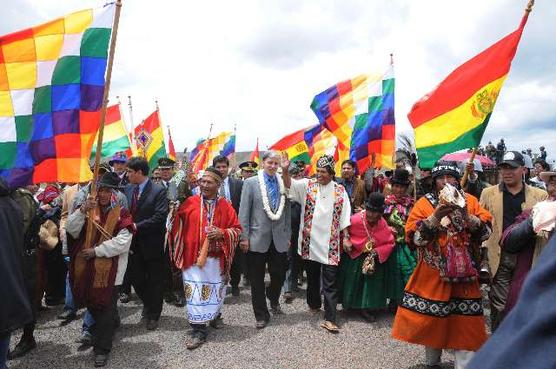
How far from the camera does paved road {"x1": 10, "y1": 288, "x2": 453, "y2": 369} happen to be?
406 cm

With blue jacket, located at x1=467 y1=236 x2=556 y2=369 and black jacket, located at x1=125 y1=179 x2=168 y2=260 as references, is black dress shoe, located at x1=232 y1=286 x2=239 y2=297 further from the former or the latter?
blue jacket, located at x1=467 y1=236 x2=556 y2=369

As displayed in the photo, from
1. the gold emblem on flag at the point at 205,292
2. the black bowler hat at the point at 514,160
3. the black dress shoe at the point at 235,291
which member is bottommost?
the black dress shoe at the point at 235,291

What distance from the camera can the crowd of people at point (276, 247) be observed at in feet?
11.0

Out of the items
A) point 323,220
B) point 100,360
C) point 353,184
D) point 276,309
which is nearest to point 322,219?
point 323,220

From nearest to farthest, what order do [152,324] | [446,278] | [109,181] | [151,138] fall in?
1. [446,278]
2. [109,181]
3. [152,324]
4. [151,138]

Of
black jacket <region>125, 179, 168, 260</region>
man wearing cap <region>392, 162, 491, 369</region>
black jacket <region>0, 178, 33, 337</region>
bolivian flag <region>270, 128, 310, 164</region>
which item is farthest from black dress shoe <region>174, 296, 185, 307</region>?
bolivian flag <region>270, 128, 310, 164</region>

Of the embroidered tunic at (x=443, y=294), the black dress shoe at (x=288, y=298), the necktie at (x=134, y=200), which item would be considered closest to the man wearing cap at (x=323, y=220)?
the black dress shoe at (x=288, y=298)

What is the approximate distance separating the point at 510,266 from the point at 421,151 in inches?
48.6

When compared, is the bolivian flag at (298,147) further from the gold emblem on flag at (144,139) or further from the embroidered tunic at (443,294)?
the embroidered tunic at (443,294)

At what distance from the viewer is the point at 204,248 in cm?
464

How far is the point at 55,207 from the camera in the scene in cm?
564

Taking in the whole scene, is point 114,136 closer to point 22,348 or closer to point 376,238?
point 22,348

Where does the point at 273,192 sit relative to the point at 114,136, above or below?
below

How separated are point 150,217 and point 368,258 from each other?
279 centimetres
